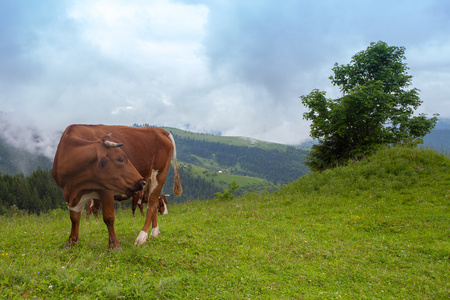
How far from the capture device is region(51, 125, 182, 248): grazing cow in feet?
23.0

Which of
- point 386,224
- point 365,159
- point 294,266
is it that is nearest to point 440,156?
point 365,159

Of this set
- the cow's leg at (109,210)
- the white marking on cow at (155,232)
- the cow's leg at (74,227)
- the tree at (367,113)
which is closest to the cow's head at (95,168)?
the cow's leg at (109,210)

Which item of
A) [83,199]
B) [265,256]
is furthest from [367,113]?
[83,199]

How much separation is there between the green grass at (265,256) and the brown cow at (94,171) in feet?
4.65

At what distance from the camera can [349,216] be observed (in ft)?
38.5

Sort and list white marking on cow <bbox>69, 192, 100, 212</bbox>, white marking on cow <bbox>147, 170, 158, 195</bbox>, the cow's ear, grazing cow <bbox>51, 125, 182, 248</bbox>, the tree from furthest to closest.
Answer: the tree < white marking on cow <bbox>147, 170, 158, 195</bbox> < grazing cow <bbox>51, 125, 182, 248</bbox> < white marking on cow <bbox>69, 192, 100, 212</bbox> < the cow's ear

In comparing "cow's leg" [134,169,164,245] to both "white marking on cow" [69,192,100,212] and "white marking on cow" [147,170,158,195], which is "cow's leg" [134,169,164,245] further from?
"white marking on cow" [69,192,100,212]

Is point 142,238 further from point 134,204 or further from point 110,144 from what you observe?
point 134,204

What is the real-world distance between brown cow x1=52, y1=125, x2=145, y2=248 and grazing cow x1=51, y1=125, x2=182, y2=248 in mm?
201

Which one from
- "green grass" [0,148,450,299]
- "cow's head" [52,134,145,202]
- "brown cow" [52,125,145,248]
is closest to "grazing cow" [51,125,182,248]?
"brown cow" [52,125,145,248]

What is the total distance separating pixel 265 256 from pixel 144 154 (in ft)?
15.0

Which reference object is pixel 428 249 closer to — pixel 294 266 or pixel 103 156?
pixel 294 266

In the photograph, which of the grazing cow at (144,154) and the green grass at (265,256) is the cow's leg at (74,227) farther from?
the grazing cow at (144,154)

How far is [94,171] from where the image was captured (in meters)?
6.49
